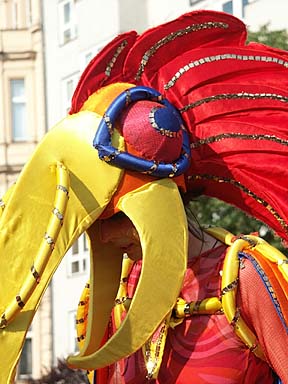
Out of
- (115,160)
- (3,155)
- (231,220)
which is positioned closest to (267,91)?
(115,160)

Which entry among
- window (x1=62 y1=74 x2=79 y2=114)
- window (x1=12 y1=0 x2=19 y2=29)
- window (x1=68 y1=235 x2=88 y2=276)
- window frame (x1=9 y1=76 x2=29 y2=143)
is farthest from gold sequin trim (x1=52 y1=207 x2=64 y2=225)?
window (x1=12 y1=0 x2=19 y2=29)

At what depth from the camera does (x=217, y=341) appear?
352 cm

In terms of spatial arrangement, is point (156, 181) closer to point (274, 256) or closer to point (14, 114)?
point (274, 256)

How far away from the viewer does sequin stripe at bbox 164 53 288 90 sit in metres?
3.60

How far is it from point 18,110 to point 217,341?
1840 centimetres

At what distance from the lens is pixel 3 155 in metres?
21.3

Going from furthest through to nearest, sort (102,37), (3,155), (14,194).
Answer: (3,155)
(102,37)
(14,194)

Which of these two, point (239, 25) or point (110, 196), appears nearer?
point (110, 196)

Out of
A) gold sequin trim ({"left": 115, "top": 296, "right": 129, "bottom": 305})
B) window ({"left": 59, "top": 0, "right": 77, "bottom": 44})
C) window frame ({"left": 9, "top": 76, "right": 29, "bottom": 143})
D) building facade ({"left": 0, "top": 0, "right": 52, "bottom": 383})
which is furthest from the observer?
window frame ({"left": 9, "top": 76, "right": 29, "bottom": 143})

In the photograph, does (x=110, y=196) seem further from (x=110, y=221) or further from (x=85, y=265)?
(x=85, y=265)

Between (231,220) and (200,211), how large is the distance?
35 centimetres

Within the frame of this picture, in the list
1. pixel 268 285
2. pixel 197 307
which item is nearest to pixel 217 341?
pixel 197 307

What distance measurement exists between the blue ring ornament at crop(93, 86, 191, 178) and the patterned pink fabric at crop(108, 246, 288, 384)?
1.01ft

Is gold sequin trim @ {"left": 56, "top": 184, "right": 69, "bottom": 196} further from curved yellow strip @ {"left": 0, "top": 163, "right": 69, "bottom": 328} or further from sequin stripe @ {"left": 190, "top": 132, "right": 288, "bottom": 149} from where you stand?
sequin stripe @ {"left": 190, "top": 132, "right": 288, "bottom": 149}
